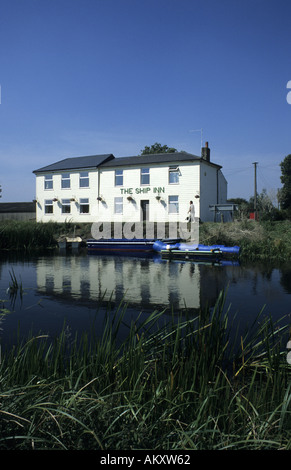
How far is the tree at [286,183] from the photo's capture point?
4895 centimetres

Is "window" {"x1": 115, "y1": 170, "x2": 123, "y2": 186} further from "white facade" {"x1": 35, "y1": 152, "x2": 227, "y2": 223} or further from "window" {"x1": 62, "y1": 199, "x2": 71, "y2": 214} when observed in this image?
"window" {"x1": 62, "y1": 199, "x2": 71, "y2": 214}

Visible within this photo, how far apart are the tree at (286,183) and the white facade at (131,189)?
1438 centimetres

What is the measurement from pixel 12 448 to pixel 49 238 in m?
29.5

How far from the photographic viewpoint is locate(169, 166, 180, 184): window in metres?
32.6

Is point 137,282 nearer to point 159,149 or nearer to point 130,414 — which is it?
point 130,414

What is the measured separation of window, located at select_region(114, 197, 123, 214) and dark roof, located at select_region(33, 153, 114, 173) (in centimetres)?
425

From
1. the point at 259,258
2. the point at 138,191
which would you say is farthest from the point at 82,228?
the point at 259,258

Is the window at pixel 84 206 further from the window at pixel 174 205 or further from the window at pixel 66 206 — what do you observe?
the window at pixel 174 205

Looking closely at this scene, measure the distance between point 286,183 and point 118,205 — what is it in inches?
1195

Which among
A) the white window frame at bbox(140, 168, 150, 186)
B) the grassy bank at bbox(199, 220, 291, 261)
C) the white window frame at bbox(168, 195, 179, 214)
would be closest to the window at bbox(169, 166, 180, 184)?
the white window frame at bbox(168, 195, 179, 214)

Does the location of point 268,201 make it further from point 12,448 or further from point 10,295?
point 12,448

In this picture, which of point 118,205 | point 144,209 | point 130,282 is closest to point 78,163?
point 118,205

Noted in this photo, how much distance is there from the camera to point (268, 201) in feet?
145

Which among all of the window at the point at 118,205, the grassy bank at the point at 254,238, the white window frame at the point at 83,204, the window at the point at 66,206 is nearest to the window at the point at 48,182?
the window at the point at 66,206
